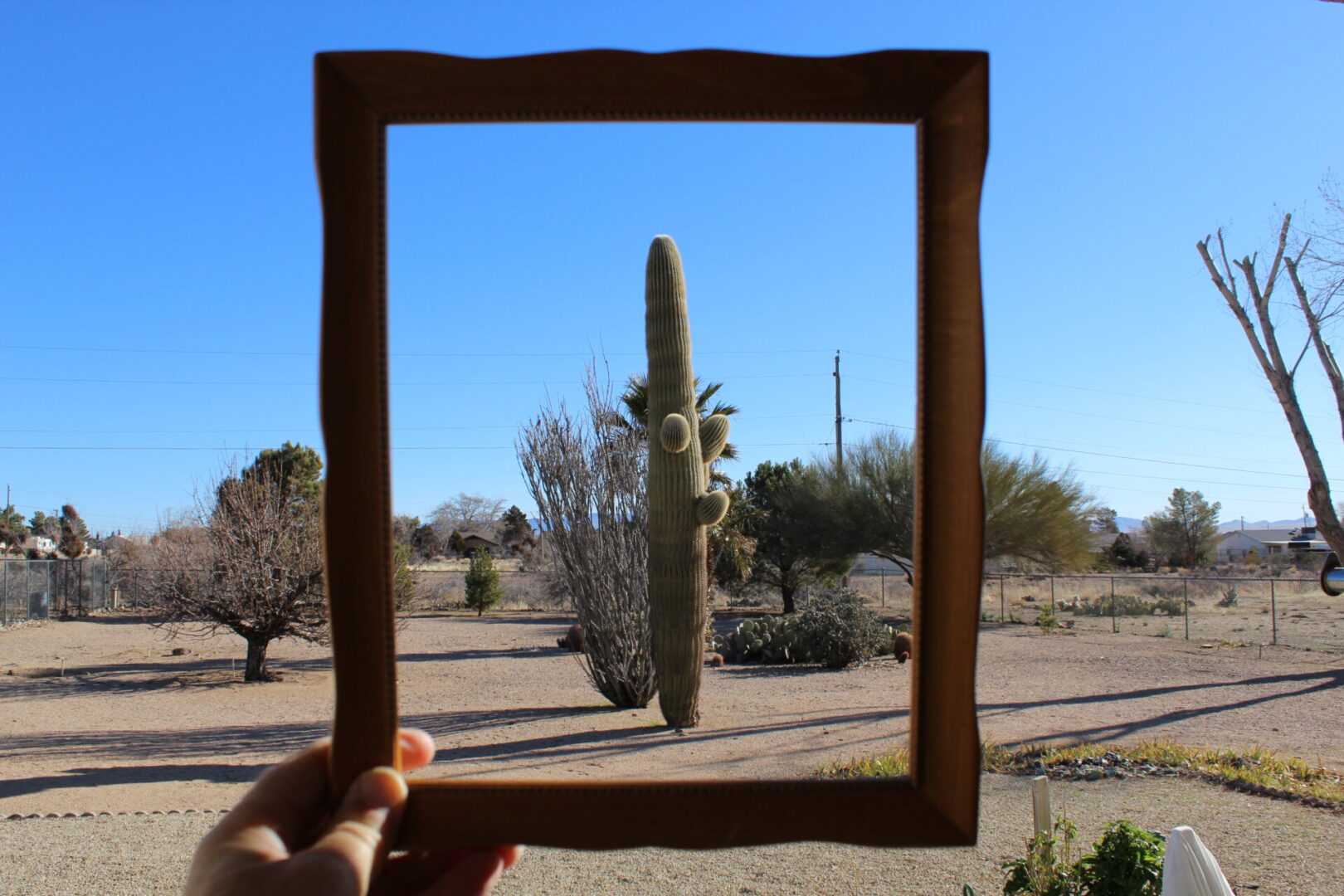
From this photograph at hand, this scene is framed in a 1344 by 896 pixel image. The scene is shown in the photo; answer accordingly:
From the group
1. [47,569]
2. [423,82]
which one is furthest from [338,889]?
[47,569]

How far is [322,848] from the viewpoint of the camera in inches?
50.2

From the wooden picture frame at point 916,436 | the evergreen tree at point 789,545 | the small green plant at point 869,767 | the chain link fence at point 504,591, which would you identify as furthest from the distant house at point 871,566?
the wooden picture frame at point 916,436

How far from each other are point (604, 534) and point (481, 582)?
Answer: 61.4 feet

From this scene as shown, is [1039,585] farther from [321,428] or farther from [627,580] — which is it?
[321,428]

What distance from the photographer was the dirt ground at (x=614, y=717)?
7.91 meters

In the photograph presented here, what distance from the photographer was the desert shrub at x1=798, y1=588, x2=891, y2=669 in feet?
54.6

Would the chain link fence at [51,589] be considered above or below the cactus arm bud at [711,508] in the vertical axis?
below

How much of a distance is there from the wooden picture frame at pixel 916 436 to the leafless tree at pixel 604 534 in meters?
10.4

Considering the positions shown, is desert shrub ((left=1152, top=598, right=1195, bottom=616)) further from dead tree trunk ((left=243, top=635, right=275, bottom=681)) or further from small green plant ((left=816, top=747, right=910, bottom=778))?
dead tree trunk ((left=243, top=635, right=275, bottom=681))

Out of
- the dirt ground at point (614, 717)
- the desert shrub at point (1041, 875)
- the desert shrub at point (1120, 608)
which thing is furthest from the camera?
the desert shrub at point (1120, 608)

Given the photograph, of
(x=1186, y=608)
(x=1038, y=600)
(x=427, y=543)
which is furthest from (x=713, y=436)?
(x=1038, y=600)

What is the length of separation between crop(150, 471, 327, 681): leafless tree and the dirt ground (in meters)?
0.96

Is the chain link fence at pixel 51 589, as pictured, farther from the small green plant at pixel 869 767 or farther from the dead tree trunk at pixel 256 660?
the small green plant at pixel 869 767

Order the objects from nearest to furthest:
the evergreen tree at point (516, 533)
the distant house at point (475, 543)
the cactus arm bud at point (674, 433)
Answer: the cactus arm bud at point (674, 433)
the distant house at point (475, 543)
the evergreen tree at point (516, 533)
